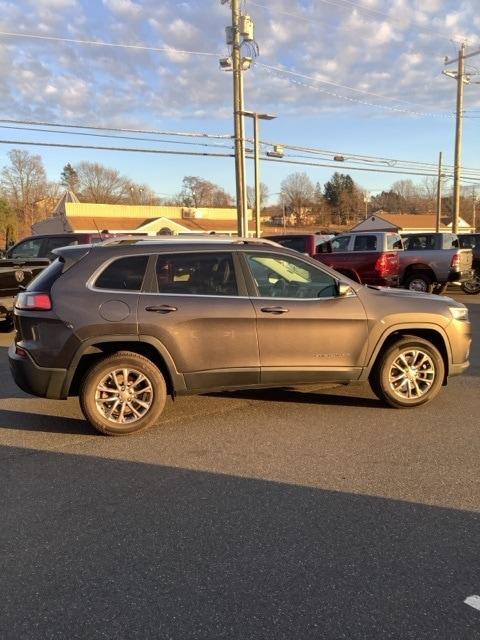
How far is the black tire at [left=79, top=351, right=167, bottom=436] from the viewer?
4.98 meters

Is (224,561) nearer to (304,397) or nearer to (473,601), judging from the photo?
(473,601)

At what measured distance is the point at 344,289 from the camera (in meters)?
5.41

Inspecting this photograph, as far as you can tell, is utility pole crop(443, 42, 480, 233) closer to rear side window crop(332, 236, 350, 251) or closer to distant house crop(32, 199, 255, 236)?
rear side window crop(332, 236, 350, 251)

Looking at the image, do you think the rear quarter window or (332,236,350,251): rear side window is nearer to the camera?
the rear quarter window

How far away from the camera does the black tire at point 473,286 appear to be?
1764 centimetres

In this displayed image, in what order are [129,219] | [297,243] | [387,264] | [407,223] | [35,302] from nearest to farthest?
1. [35,302]
2. [387,264]
3. [297,243]
4. [129,219]
5. [407,223]

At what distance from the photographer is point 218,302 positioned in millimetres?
5180

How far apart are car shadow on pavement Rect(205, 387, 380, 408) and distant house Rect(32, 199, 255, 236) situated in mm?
50892

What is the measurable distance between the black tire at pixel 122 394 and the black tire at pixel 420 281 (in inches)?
497

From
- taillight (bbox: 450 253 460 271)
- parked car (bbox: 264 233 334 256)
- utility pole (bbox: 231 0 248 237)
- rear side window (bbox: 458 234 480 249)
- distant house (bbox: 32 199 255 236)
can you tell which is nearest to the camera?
taillight (bbox: 450 253 460 271)

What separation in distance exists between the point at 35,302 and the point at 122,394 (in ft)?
3.74

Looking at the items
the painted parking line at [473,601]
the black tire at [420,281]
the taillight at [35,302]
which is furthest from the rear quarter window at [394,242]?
the painted parking line at [473,601]

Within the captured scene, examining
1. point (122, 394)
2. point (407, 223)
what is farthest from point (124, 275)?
point (407, 223)

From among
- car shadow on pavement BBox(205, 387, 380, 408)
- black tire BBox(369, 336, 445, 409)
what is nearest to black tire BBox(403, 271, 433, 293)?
car shadow on pavement BBox(205, 387, 380, 408)
